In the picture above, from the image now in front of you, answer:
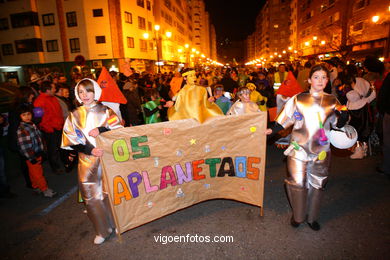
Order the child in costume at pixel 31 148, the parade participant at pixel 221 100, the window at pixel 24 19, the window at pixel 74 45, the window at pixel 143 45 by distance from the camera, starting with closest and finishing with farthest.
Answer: the child in costume at pixel 31 148 < the parade participant at pixel 221 100 < the window at pixel 74 45 < the window at pixel 24 19 < the window at pixel 143 45

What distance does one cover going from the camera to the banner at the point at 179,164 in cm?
323

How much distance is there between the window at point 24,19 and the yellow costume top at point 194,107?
3885 cm

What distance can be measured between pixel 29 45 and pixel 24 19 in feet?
11.6

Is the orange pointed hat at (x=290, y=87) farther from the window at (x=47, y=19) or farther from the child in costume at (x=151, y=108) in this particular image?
the window at (x=47, y=19)

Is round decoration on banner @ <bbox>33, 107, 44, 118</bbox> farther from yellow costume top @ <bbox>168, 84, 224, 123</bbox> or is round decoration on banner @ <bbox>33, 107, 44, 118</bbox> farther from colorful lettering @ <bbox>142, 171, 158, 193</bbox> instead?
colorful lettering @ <bbox>142, 171, 158, 193</bbox>

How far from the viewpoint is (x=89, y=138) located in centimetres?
328

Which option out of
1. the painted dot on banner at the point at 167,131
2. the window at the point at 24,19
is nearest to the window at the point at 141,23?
the window at the point at 24,19

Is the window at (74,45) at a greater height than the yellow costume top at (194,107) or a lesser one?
greater

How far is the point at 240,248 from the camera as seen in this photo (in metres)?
3.22

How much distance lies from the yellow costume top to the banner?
1.17 feet

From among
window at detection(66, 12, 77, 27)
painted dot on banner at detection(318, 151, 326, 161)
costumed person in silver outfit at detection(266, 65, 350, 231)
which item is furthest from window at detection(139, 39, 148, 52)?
painted dot on banner at detection(318, 151, 326, 161)

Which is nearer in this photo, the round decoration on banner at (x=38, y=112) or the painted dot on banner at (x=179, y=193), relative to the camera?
the painted dot on banner at (x=179, y=193)

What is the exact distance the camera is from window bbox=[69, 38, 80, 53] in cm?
3347

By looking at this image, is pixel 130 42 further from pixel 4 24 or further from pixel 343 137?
pixel 343 137
